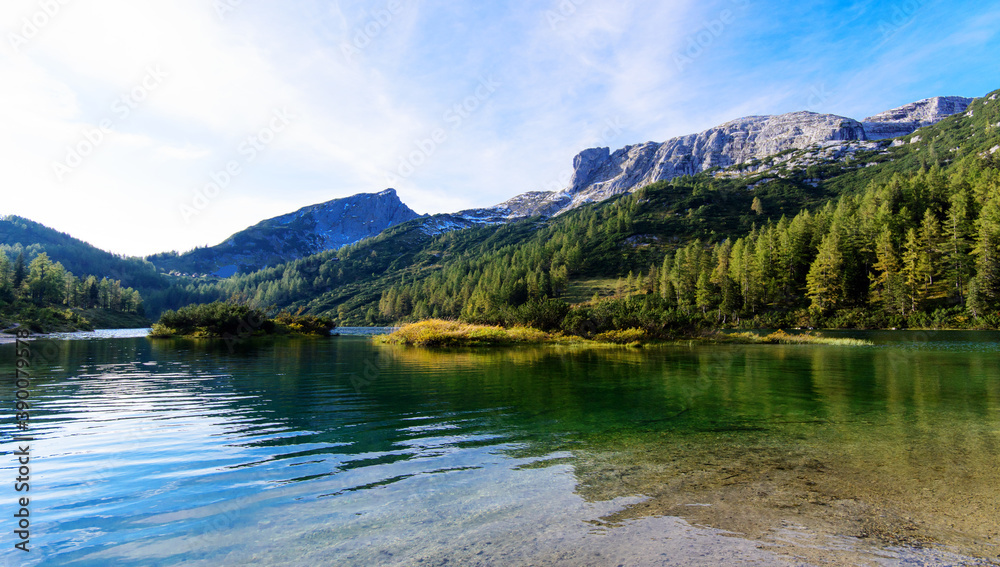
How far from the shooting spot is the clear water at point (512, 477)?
473cm

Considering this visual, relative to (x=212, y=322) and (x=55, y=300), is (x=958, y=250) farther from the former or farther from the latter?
(x=55, y=300)

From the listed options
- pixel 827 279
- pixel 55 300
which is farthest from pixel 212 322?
pixel 827 279

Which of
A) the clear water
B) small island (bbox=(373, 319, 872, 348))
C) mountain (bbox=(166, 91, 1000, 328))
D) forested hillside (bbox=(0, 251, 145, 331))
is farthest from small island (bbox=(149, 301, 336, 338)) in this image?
the clear water

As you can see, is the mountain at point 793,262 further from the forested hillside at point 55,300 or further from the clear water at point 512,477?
the forested hillside at point 55,300

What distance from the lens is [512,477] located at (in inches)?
280

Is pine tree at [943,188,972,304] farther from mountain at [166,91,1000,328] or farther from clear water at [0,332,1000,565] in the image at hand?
clear water at [0,332,1000,565]

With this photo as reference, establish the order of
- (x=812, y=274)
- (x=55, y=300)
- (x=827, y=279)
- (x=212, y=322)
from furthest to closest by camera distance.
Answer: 1. (x=55, y=300)
2. (x=812, y=274)
3. (x=827, y=279)
4. (x=212, y=322)

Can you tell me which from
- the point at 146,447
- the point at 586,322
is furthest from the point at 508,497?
the point at 586,322

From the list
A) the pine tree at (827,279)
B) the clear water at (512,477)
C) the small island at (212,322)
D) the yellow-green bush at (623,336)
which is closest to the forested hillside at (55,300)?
the small island at (212,322)

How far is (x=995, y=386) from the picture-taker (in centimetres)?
1636

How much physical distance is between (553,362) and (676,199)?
184942 mm

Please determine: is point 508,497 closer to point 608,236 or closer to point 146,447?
point 146,447

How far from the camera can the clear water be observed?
4727mm

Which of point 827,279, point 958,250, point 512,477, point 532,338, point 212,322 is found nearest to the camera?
point 512,477
